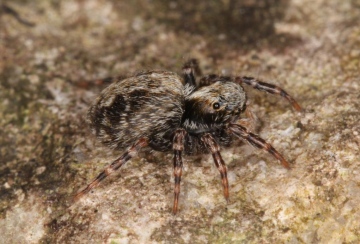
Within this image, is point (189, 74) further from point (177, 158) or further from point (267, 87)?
point (177, 158)

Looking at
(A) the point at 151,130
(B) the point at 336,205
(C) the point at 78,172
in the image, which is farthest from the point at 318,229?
(C) the point at 78,172

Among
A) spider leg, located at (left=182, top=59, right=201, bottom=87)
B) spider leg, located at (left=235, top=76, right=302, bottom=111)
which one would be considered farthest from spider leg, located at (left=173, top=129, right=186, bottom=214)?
spider leg, located at (left=235, top=76, right=302, bottom=111)

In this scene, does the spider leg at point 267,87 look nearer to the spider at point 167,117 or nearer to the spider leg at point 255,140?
the spider at point 167,117

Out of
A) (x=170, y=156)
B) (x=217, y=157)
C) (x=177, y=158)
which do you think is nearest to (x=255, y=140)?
(x=217, y=157)

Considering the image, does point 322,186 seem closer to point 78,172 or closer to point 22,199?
point 78,172

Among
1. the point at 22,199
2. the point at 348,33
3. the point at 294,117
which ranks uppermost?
the point at 348,33

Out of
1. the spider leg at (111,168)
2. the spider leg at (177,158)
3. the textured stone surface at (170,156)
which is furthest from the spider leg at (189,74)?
the spider leg at (111,168)

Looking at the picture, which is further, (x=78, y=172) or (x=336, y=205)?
(x=78, y=172)
